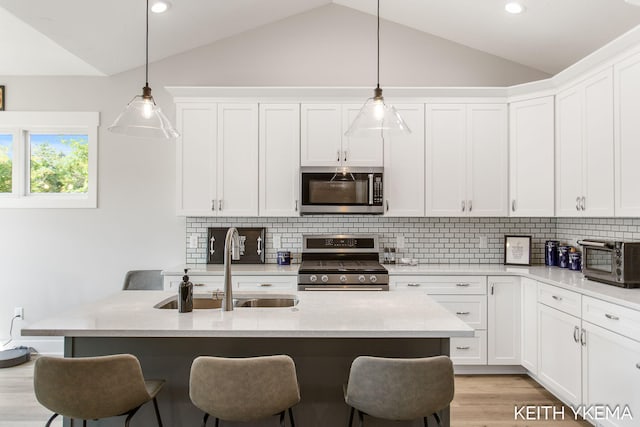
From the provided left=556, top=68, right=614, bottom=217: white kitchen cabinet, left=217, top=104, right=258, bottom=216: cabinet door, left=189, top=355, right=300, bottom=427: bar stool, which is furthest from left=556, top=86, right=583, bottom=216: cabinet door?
left=189, top=355, right=300, bottom=427: bar stool

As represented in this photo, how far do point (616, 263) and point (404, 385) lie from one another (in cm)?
202

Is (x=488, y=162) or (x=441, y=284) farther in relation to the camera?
(x=488, y=162)

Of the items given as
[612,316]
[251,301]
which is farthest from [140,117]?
[612,316]

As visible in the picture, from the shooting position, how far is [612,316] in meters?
2.48

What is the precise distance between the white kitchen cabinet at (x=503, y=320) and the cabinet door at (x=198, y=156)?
265 centimetres

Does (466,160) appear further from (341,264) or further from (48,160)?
(48,160)

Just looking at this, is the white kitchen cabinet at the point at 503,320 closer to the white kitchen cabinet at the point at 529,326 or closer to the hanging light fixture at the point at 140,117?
the white kitchen cabinet at the point at 529,326

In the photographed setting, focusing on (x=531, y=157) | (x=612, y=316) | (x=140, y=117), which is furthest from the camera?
(x=531, y=157)

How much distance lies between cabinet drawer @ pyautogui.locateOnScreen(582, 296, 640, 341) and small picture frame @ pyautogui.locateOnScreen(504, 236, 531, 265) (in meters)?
1.26

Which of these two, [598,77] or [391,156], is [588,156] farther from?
[391,156]

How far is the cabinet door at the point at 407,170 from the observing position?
397 centimetres

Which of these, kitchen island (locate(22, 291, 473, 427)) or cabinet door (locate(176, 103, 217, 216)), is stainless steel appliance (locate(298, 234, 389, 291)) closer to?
cabinet door (locate(176, 103, 217, 216))

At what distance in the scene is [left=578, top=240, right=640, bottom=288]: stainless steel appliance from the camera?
8.96 feet

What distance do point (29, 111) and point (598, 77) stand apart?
504 cm
